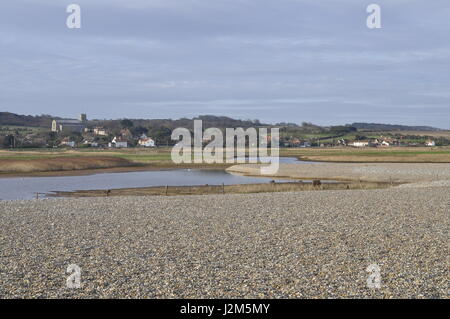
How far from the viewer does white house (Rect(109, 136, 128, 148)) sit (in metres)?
152

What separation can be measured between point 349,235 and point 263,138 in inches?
5992

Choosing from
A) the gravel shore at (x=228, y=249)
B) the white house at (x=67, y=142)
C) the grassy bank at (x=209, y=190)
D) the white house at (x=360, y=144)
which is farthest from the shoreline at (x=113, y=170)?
the white house at (x=360, y=144)

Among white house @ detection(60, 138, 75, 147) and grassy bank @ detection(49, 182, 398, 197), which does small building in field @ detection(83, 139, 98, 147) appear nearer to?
white house @ detection(60, 138, 75, 147)

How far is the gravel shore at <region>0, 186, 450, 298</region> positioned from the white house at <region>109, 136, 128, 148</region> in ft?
425

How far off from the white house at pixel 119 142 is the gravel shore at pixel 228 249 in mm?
129454

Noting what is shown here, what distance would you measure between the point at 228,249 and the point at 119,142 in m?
146

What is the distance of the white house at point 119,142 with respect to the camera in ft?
498

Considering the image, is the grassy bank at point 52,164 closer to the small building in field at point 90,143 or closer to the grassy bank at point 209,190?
the grassy bank at point 209,190

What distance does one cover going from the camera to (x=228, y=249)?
14.1 metres
